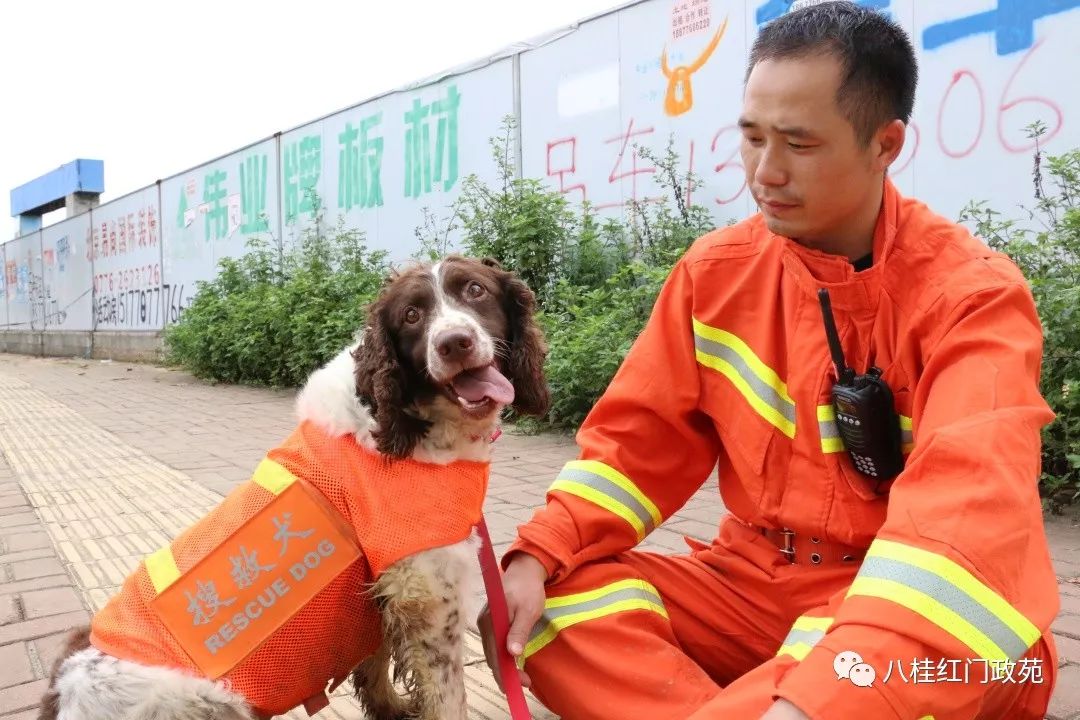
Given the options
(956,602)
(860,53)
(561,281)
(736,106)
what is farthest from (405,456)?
(736,106)

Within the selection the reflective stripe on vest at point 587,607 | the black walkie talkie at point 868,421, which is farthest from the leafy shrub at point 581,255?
the black walkie talkie at point 868,421

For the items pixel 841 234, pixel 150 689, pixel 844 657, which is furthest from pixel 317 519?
pixel 841 234

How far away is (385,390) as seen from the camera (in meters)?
2.41

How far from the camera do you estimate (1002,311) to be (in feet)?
6.11

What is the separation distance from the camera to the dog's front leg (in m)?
2.28

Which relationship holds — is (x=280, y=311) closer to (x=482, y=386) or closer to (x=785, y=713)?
(x=482, y=386)

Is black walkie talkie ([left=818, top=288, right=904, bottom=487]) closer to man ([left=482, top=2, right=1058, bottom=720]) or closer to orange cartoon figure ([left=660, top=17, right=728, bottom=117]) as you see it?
man ([left=482, top=2, right=1058, bottom=720])

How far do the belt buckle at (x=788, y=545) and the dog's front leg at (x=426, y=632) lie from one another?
90cm

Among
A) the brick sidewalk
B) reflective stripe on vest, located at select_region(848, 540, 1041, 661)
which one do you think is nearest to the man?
reflective stripe on vest, located at select_region(848, 540, 1041, 661)

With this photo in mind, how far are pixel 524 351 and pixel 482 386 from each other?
0.34 m

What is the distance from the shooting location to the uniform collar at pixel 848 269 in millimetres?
2057

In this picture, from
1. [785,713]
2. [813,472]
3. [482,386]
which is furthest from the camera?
[482,386]

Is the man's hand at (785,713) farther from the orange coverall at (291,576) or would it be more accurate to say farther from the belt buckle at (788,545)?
the orange coverall at (291,576)

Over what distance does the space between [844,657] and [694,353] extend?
1085mm
